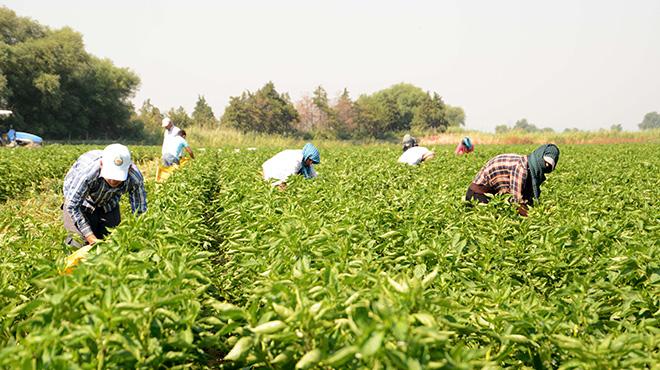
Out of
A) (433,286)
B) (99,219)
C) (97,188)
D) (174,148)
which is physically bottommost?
(433,286)

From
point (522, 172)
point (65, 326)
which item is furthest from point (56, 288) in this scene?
point (522, 172)

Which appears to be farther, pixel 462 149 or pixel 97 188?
pixel 462 149

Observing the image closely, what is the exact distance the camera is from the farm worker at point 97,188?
4703mm

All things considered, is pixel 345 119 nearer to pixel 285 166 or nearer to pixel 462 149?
pixel 462 149

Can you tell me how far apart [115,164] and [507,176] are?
4.48 metres

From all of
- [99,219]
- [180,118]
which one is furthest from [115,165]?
[180,118]

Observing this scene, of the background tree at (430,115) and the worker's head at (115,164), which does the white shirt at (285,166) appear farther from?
the background tree at (430,115)

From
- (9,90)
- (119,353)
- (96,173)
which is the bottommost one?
(119,353)

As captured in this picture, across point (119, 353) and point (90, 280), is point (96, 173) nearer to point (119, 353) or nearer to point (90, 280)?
point (90, 280)

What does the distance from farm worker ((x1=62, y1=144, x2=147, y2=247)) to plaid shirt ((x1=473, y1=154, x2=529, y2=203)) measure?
4.17m

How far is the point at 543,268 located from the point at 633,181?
8.46 m

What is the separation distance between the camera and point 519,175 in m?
5.90

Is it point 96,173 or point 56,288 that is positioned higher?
point 96,173

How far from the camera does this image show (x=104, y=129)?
162 ft
